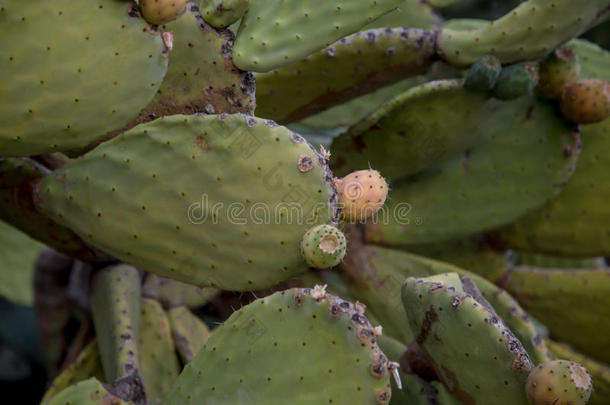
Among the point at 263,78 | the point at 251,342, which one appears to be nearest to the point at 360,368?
the point at 251,342

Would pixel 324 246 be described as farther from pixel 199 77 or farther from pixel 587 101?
pixel 587 101

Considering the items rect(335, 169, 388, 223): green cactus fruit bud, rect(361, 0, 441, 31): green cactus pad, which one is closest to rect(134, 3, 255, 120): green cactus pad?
rect(335, 169, 388, 223): green cactus fruit bud

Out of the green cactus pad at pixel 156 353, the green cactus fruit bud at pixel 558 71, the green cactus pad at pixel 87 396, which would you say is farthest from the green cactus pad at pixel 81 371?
the green cactus fruit bud at pixel 558 71

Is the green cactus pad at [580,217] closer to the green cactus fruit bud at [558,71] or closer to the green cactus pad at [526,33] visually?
the green cactus fruit bud at [558,71]

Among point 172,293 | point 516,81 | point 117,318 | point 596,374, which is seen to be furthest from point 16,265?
point 596,374

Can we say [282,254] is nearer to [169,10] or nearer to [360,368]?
[360,368]

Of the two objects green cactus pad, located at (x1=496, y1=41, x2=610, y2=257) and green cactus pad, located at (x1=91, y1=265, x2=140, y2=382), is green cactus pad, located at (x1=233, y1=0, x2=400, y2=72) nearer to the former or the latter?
green cactus pad, located at (x1=91, y1=265, x2=140, y2=382)
